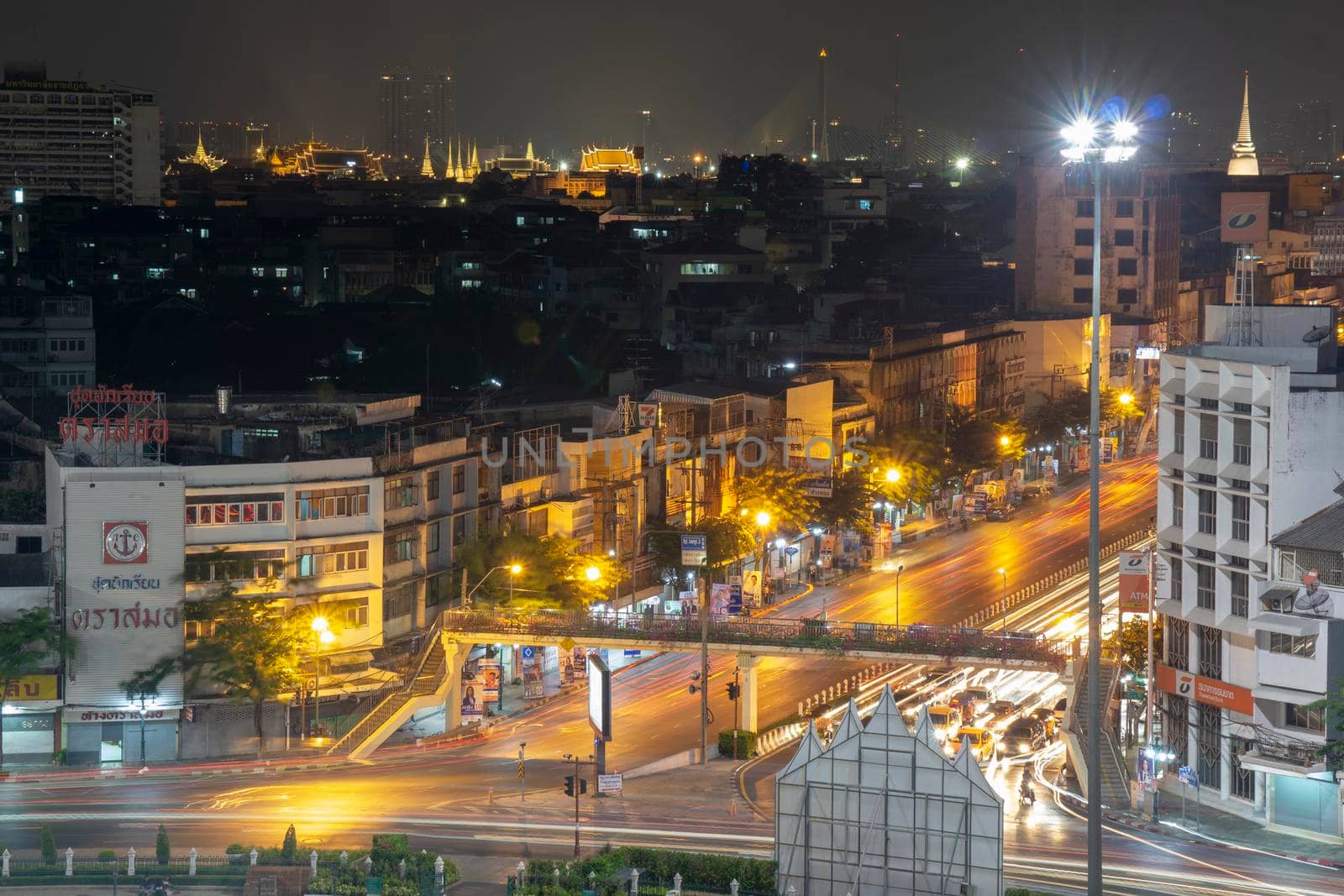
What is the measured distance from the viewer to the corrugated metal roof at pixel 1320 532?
4716 cm

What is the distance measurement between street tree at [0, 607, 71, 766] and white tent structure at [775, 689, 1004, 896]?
24.6 metres

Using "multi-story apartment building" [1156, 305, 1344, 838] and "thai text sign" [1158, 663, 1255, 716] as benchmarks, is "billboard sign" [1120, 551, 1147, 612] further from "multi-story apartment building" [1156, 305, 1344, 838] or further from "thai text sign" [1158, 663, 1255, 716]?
"thai text sign" [1158, 663, 1255, 716]

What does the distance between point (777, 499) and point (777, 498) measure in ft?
0.23

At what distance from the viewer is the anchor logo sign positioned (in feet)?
184

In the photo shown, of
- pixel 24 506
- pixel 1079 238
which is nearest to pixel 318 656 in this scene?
pixel 24 506

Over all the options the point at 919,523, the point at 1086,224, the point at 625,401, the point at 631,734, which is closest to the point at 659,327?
the point at 1086,224

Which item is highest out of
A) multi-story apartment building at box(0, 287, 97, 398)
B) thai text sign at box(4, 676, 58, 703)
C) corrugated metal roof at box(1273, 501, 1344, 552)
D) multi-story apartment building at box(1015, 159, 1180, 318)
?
multi-story apartment building at box(1015, 159, 1180, 318)

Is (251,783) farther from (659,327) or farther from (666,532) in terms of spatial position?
(659,327)

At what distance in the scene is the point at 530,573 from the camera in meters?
66.6

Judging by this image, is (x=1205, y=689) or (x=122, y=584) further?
(x=122, y=584)

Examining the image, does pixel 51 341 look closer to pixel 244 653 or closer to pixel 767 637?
pixel 244 653

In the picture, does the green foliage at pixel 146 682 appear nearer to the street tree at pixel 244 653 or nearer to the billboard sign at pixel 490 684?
the street tree at pixel 244 653

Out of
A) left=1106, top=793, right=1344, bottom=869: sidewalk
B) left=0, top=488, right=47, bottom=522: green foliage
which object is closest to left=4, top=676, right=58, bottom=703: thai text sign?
left=0, top=488, right=47, bottom=522: green foliage

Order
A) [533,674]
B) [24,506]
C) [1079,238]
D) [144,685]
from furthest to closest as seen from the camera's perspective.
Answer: [1079,238] < [24,506] < [533,674] < [144,685]
